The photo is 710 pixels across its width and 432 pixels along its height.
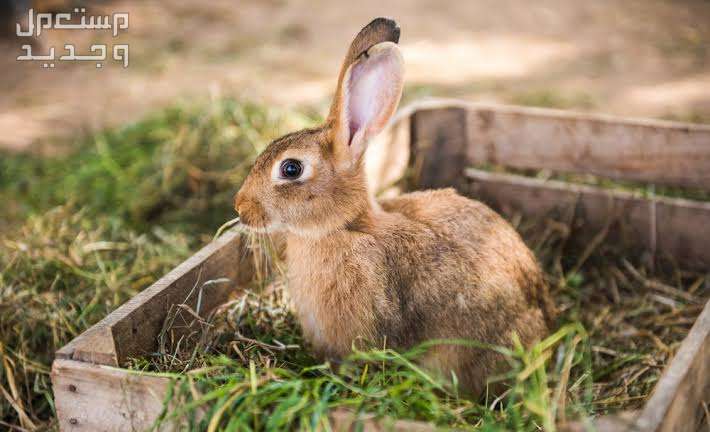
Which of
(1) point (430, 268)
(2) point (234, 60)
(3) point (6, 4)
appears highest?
(3) point (6, 4)

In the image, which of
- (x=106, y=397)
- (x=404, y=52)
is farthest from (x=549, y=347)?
(x=404, y=52)

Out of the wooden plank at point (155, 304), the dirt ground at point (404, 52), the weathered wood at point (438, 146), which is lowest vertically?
the wooden plank at point (155, 304)

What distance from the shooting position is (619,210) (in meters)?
4.07

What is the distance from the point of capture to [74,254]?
3.73m

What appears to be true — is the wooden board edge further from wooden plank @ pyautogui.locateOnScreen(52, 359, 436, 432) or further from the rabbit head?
wooden plank @ pyautogui.locateOnScreen(52, 359, 436, 432)

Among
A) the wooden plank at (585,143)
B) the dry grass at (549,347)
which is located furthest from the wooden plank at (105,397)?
the wooden plank at (585,143)

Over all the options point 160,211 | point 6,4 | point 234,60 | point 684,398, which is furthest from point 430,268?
point 6,4

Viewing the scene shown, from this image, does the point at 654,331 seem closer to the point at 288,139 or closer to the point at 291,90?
the point at 288,139

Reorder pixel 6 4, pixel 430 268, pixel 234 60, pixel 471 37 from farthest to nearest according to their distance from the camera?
1. pixel 6 4
2. pixel 471 37
3. pixel 234 60
4. pixel 430 268

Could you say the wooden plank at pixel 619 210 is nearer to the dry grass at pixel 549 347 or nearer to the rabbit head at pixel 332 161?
the dry grass at pixel 549 347

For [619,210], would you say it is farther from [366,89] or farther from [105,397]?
[105,397]

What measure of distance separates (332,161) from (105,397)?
116 cm

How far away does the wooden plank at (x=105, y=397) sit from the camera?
7.54 feet

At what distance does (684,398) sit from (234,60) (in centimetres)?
630
